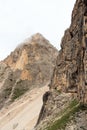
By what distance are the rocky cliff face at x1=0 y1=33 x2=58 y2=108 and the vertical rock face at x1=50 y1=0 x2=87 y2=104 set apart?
37243mm

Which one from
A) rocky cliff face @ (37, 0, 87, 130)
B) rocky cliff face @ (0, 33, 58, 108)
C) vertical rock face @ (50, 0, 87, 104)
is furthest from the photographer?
rocky cliff face @ (0, 33, 58, 108)

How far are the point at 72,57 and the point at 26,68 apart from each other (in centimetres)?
4465

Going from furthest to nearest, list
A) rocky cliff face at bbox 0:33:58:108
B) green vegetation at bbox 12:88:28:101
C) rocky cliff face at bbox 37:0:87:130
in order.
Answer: rocky cliff face at bbox 0:33:58:108 → green vegetation at bbox 12:88:28:101 → rocky cliff face at bbox 37:0:87:130

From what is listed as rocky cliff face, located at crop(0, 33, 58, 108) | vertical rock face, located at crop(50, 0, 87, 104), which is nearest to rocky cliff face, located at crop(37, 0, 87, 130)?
vertical rock face, located at crop(50, 0, 87, 104)

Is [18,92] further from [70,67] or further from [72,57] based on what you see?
[72,57]

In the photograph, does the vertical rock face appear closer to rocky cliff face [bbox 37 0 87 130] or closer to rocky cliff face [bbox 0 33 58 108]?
rocky cliff face [bbox 37 0 87 130]

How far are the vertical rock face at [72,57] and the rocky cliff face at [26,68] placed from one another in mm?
37243

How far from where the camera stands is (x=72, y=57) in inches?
2196

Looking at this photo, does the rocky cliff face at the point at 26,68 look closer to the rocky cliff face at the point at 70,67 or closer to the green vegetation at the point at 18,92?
the green vegetation at the point at 18,92

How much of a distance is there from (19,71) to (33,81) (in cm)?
381

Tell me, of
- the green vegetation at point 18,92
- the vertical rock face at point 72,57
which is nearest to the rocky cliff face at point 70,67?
the vertical rock face at point 72,57

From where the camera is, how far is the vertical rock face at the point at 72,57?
51.3 m

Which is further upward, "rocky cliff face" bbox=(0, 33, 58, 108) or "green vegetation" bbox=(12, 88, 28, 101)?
"rocky cliff face" bbox=(0, 33, 58, 108)

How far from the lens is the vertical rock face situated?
168 feet
